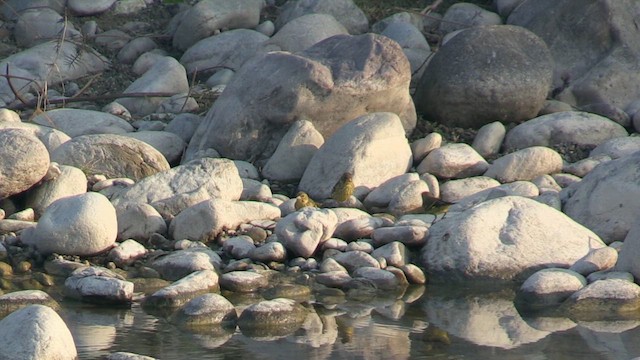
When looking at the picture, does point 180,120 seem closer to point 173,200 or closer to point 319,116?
point 319,116

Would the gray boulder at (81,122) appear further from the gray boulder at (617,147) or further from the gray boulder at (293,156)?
the gray boulder at (617,147)

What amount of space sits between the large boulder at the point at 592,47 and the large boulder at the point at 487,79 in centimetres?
86

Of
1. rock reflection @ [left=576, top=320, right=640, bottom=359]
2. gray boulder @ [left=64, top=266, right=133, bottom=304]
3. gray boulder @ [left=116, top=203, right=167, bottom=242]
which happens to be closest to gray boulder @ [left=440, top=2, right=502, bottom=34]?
gray boulder @ [left=116, top=203, right=167, bottom=242]

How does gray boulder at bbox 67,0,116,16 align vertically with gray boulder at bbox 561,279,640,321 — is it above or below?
below

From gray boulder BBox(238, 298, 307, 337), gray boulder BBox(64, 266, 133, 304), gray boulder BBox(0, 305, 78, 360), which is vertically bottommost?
gray boulder BBox(64, 266, 133, 304)

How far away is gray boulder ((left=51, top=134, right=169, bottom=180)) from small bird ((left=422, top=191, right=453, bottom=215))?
89.9 inches

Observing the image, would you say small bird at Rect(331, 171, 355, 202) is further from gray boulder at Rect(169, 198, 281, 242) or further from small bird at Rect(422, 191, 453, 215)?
gray boulder at Rect(169, 198, 281, 242)

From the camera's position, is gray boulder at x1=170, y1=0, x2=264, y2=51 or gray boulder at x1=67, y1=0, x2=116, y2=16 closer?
gray boulder at x1=170, y1=0, x2=264, y2=51

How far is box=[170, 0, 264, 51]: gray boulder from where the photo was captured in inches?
620

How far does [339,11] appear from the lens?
16.0 metres

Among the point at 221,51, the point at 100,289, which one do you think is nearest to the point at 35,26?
the point at 221,51

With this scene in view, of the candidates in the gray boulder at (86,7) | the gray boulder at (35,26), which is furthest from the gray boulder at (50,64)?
the gray boulder at (86,7)

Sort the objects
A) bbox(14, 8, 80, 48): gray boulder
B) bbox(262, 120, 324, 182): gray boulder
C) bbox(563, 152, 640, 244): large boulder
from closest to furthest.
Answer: bbox(563, 152, 640, 244): large boulder → bbox(262, 120, 324, 182): gray boulder → bbox(14, 8, 80, 48): gray boulder

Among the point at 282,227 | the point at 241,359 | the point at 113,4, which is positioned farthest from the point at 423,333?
the point at 113,4
